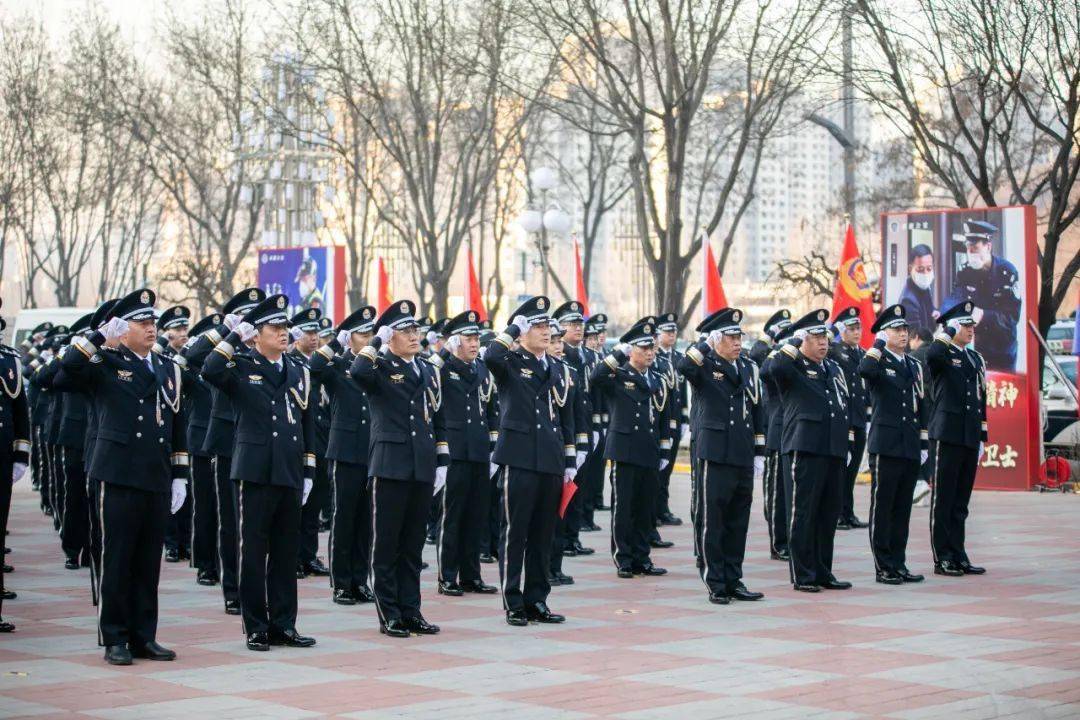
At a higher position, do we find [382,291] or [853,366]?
[382,291]

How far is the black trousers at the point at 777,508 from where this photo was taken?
49.4 ft

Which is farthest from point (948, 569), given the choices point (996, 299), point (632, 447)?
point (996, 299)

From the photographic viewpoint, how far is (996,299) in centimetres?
2084

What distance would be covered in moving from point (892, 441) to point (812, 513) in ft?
3.61

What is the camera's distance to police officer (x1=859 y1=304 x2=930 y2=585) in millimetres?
13047

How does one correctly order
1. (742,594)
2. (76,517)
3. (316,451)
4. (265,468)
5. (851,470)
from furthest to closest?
(851,470), (76,517), (316,451), (742,594), (265,468)

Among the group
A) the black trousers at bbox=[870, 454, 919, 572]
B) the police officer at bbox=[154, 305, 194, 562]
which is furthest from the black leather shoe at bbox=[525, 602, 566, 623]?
the police officer at bbox=[154, 305, 194, 562]

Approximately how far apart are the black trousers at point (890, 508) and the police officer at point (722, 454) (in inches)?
47.5

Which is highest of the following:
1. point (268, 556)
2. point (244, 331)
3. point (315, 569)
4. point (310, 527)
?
point (244, 331)

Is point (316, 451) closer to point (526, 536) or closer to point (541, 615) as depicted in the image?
point (526, 536)

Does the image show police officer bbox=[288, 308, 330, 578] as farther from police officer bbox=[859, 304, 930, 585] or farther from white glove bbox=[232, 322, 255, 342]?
police officer bbox=[859, 304, 930, 585]

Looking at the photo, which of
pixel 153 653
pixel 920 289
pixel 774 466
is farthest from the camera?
pixel 920 289

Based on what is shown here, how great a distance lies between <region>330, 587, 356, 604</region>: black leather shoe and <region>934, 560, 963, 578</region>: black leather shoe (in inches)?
192

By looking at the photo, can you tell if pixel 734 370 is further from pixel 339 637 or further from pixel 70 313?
pixel 70 313
